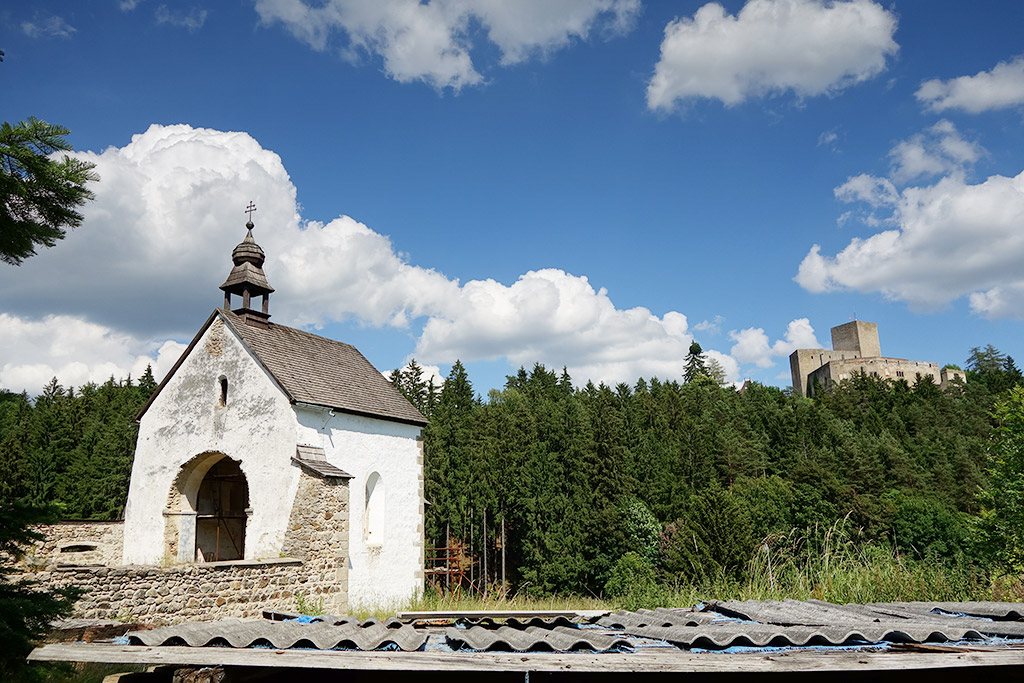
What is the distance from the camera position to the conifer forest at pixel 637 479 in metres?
27.4

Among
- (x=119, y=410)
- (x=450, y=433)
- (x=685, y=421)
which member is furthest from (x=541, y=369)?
(x=119, y=410)

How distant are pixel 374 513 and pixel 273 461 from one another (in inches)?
159

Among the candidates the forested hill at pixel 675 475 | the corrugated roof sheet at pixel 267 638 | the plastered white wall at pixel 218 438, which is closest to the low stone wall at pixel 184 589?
the plastered white wall at pixel 218 438

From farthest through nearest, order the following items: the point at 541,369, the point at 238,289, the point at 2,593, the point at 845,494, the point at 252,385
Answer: the point at 541,369
the point at 845,494
the point at 238,289
the point at 252,385
the point at 2,593

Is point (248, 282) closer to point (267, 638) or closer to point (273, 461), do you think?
point (273, 461)

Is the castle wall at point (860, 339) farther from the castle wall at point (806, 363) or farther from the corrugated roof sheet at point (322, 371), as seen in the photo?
the corrugated roof sheet at point (322, 371)

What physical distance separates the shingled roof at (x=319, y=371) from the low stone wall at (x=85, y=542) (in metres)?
3.31

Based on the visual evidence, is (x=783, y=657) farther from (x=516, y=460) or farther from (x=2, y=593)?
(x=516, y=460)

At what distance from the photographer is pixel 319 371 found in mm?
20484

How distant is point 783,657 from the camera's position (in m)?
3.43

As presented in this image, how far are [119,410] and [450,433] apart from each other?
21.5 metres

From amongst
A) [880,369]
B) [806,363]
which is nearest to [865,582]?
[880,369]

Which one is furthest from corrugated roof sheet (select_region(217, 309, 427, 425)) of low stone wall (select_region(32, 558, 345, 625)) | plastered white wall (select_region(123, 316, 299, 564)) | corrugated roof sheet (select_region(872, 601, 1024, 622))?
corrugated roof sheet (select_region(872, 601, 1024, 622))

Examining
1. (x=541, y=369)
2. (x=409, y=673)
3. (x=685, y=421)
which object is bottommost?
(x=409, y=673)
